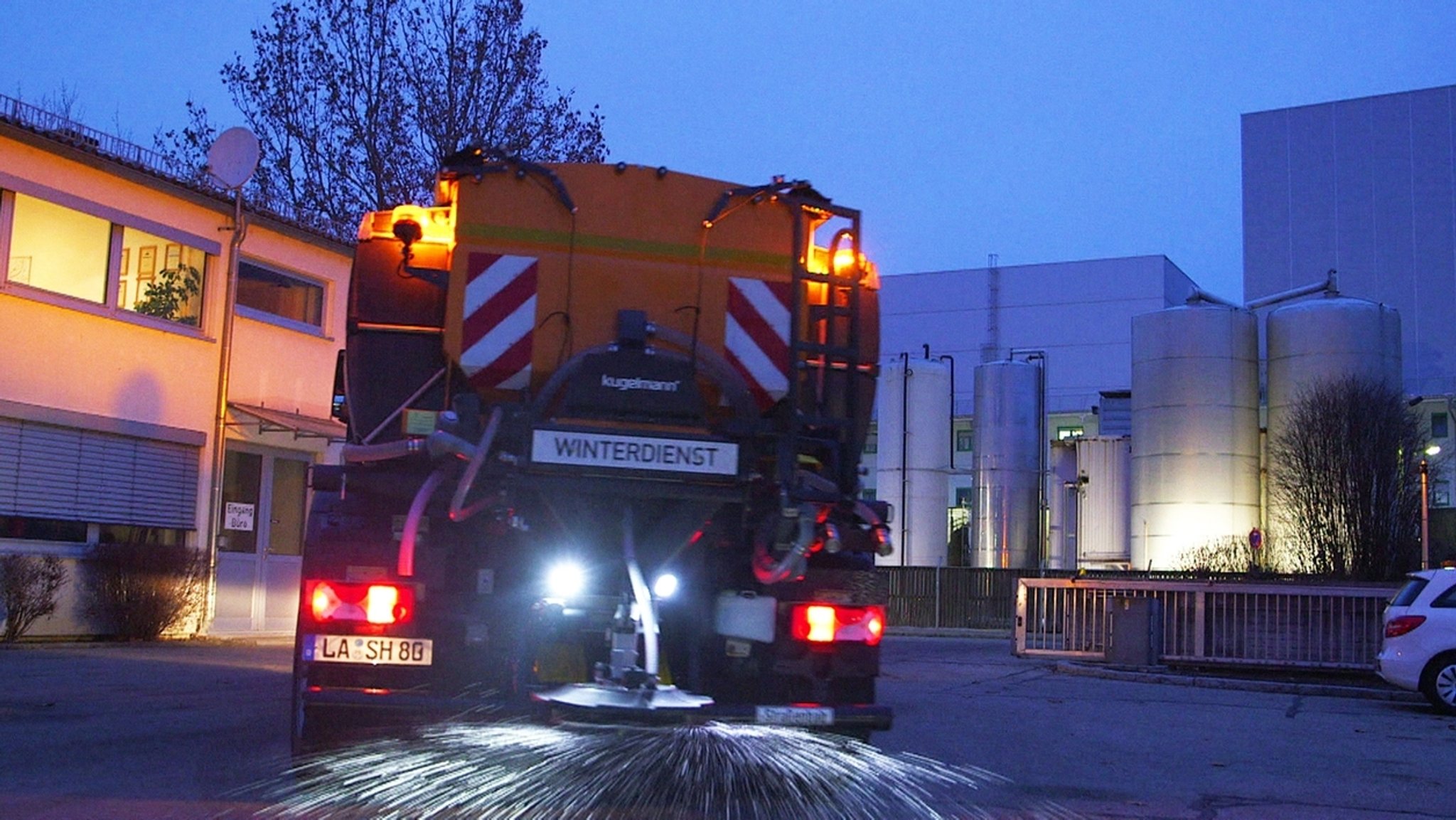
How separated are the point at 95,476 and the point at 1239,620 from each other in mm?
14063

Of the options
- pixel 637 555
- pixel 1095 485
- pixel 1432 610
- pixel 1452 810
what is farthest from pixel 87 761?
pixel 1095 485

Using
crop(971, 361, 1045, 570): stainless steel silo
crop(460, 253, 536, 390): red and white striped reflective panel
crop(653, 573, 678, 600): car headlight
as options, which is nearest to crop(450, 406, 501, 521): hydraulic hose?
crop(460, 253, 536, 390): red and white striped reflective panel

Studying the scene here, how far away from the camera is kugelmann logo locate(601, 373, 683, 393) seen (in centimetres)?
606

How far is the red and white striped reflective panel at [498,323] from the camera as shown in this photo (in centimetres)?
642

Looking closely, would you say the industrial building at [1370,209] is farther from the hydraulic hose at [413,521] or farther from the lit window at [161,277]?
the hydraulic hose at [413,521]

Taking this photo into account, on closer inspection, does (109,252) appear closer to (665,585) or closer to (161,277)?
(161,277)

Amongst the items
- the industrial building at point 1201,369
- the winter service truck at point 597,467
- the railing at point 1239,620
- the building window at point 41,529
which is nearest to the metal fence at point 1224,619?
the railing at point 1239,620

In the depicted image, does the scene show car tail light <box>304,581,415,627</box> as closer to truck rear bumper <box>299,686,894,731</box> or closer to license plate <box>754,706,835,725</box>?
truck rear bumper <box>299,686,894,731</box>

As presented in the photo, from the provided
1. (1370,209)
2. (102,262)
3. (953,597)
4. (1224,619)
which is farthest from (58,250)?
(1370,209)

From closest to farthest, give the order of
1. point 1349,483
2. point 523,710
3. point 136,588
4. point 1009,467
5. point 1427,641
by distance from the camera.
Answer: point 523,710
point 1427,641
point 136,588
point 1349,483
point 1009,467

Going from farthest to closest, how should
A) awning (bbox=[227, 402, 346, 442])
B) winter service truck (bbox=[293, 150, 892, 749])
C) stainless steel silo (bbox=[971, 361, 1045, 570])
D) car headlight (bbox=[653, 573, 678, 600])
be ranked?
1. stainless steel silo (bbox=[971, 361, 1045, 570])
2. awning (bbox=[227, 402, 346, 442])
3. car headlight (bbox=[653, 573, 678, 600])
4. winter service truck (bbox=[293, 150, 892, 749])

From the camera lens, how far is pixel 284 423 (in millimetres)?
18906

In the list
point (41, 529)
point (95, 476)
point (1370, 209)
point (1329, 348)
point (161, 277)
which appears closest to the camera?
point (41, 529)

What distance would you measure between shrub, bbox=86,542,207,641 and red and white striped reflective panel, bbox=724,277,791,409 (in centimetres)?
1260
